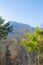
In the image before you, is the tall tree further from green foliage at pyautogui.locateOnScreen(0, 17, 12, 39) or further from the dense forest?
green foliage at pyautogui.locateOnScreen(0, 17, 12, 39)

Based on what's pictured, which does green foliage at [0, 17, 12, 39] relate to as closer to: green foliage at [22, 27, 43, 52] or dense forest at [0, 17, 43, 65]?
dense forest at [0, 17, 43, 65]

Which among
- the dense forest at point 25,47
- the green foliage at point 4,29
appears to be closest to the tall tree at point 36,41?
the dense forest at point 25,47

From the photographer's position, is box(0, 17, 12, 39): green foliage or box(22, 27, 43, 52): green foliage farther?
box(0, 17, 12, 39): green foliage

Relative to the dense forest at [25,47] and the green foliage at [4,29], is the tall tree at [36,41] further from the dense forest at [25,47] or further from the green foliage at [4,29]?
→ the green foliage at [4,29]

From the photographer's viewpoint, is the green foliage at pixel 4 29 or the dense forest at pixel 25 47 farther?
the green foliage at pixel 4 29

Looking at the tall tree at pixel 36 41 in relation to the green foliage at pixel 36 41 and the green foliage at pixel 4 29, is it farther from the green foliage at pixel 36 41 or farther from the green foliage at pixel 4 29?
the green foliage at pixel 4 29

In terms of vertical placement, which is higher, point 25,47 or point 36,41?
point 36,41

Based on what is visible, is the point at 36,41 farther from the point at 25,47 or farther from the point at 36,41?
the point at 25,47

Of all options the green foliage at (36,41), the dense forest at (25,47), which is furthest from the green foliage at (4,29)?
the green foliage at (36,41)

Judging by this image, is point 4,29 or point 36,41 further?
point 4,29

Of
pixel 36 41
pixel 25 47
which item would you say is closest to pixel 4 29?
pixel 25 47

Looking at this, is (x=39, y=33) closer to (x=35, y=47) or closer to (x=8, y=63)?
(x=35, y=47)

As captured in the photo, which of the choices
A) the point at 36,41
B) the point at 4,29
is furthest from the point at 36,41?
the point at 4,29

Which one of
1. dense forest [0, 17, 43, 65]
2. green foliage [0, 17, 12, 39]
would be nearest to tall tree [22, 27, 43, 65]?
dense forest [0, 17, 43, 65]
